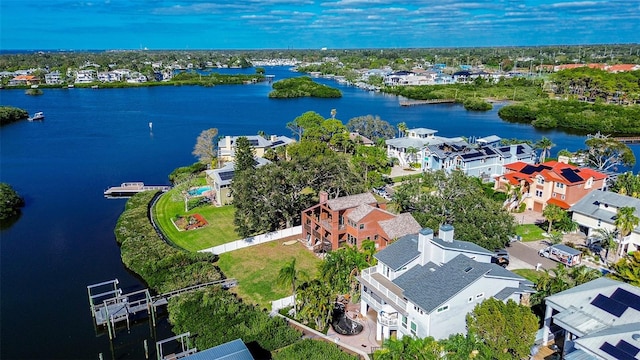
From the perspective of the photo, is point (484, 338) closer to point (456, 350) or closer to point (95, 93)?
point (456, 350)

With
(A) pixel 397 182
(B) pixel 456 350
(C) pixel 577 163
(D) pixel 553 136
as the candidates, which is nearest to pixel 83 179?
(A) pixel 397 182

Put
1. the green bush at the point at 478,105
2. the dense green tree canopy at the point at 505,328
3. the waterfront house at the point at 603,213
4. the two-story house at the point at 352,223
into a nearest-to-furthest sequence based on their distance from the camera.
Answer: the dense green tree canopy at the point at 505,328
the two-story house at the point at 352,223
the waterfront house at the point at 603,213
the green bush at the point at 478,105

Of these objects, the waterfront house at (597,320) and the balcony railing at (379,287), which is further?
the balcony railing at (379,287)

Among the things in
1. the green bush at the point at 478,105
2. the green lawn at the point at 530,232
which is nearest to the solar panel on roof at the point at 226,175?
the green lawn at the point at 530,232

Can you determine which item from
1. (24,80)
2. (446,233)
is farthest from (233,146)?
(24,80)

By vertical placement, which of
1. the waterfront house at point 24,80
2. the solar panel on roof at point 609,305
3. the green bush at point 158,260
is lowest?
the green bush at point 158,260

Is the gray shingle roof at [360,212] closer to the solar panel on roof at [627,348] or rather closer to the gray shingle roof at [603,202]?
the solar panel on roof at [627,348]

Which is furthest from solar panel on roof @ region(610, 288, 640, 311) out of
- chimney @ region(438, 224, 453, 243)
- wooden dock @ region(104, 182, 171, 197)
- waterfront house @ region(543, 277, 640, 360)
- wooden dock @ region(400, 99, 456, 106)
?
wooden dock @ region(400, 99, 456, 106)
